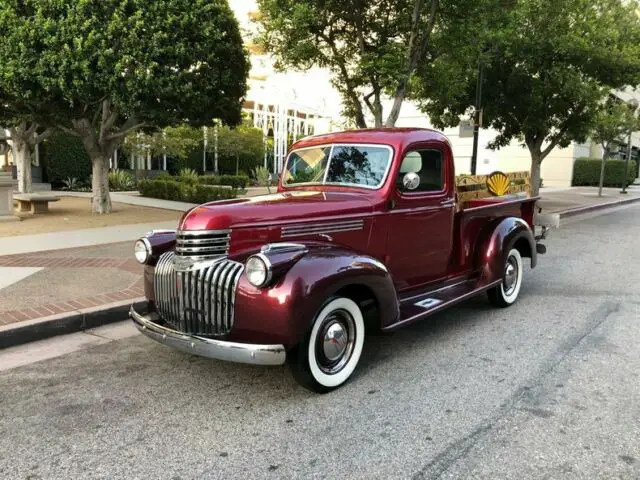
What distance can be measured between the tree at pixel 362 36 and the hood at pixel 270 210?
7.01 m

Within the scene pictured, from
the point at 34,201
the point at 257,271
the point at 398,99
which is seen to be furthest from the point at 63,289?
the point at 34,201

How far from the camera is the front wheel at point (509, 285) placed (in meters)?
6.03

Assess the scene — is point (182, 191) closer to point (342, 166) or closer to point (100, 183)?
point (100, 183)

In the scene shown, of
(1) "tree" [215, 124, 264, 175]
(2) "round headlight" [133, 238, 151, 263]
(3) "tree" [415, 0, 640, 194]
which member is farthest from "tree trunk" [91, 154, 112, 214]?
(1) "tree" [215, 124, 264, 175]

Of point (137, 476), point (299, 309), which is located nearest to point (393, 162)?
point (299, 309)

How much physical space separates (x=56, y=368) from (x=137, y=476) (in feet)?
6.38

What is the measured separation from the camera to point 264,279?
3441 millimetres

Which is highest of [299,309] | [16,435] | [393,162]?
[393,162]

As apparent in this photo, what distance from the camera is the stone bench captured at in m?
13.7

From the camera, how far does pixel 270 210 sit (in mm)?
4012

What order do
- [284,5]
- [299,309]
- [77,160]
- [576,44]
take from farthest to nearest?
[77,160], [576,44], [284,5], [299,309]

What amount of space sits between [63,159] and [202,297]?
922 inches

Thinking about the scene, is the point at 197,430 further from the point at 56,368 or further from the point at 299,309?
the point at 56,368

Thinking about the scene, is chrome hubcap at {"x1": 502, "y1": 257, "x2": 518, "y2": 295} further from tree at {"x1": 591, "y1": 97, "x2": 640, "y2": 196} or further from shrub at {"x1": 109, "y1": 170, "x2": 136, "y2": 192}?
shrub at {"x1": 109, "y1": 170, "x2": 136, "y2": 192}
